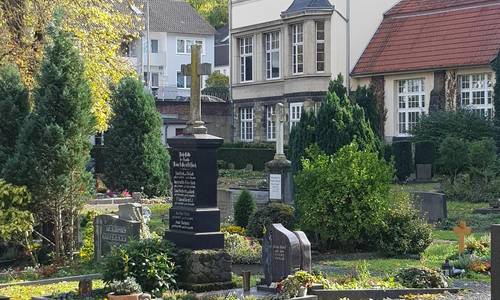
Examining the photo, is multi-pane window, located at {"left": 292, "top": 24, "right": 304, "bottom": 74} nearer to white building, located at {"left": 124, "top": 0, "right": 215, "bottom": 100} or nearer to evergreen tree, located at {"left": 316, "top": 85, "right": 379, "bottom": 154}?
evergreen tree, located at {"left": 316, "top": 85, "right": 379, "bottom": 154}

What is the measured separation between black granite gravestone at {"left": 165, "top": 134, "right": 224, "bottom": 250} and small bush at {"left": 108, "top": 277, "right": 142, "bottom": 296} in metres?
2.06

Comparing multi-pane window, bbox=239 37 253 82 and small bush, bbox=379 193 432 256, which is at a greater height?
multi-pane window, bbox=239 37 253 82

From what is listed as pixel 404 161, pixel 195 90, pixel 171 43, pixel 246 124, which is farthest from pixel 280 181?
pixel 171 43

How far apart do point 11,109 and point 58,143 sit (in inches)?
125

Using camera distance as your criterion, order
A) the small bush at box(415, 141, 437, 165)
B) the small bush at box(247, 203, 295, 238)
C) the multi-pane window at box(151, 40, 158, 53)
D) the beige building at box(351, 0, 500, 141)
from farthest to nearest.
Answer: the multi-pane window at box(151, 40, 158, 53) → the beige building at box(351, 0, 500, 141) → the small bush at box(415, 141, 437, 165) → the small bush at box(247, 203, 295, 238)

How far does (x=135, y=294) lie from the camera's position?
13.5m

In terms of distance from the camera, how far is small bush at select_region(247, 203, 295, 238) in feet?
71.8

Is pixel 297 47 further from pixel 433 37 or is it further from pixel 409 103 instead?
pixel 433 37

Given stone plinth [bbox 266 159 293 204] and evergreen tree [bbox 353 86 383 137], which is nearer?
stone plinth [bbox 266 159 293 204]

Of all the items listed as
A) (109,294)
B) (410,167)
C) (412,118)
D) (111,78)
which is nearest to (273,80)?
(412,118)

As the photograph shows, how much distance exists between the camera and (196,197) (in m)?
15.8

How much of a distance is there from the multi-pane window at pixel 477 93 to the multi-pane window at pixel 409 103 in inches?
80.6

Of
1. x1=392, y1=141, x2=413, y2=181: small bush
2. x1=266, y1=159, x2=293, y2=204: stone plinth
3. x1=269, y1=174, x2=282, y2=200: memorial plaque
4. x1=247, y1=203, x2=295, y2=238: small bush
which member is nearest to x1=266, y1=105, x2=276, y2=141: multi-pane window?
x1=392, y1=141, x2=413, y2=181: small bush

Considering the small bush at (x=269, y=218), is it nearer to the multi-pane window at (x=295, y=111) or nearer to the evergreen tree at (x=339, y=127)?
the evergreen tree at (x=339, y=127)
